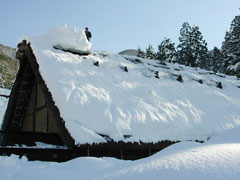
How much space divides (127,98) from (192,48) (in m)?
27.2

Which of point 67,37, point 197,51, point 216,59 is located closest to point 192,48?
point 197,51

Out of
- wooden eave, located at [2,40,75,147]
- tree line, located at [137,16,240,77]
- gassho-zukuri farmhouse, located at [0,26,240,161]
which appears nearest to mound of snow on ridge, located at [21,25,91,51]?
gassho-zukuri farmhouse, located at [0,26,240,161]

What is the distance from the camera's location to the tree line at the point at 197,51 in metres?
28.9

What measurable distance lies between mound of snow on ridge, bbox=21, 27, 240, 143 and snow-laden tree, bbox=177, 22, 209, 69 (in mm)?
21342

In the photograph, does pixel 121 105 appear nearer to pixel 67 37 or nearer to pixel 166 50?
pixel 67 37

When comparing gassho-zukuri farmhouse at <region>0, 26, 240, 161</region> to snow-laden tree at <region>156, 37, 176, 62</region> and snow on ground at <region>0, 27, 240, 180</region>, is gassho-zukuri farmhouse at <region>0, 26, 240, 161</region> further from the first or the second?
snow-laden tree at <region>156, 37, 176, 62</region>

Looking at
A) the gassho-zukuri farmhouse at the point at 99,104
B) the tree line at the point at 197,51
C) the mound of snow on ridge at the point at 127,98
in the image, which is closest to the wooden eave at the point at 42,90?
the gassho-zukuri farmhouse at the point at 99,104

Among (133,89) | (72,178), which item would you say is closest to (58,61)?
(133,89)

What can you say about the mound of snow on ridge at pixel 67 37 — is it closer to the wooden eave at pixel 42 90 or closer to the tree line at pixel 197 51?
the wooden eave at pixel 42 90

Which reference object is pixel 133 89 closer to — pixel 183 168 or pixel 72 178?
pixel 72 178

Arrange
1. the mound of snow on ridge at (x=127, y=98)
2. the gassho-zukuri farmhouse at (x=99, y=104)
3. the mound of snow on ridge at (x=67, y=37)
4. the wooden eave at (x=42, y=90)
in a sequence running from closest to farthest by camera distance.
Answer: the wooden eave at (x=42, y=90), the gassho-zukuri farmhouse at (x=99, y=104), the mound of snow on ridge at (x=127, y=98), the mound of snow on ridge at (x=67, y=37)

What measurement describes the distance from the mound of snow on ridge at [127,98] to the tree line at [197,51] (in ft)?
40.3

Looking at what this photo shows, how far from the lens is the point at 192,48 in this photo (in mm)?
34969

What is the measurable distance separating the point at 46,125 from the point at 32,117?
1.36 metres
